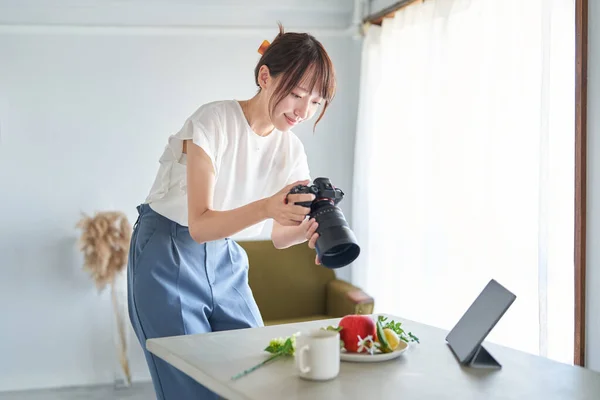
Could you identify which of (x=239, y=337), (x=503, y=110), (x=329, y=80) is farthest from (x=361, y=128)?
(x=239, y=337)

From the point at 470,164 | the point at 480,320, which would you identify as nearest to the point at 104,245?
the point at 470,164

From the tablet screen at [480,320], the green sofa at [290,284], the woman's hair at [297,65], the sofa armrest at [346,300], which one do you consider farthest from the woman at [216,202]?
the green sofa at [290,284]

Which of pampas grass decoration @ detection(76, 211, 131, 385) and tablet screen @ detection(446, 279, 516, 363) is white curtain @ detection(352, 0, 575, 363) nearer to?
tablet screen @ detection(446, 279, 516, 363)

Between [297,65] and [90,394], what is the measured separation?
9.22 feet

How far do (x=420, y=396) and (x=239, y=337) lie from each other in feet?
1.79

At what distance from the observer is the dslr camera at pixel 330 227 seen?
142cm

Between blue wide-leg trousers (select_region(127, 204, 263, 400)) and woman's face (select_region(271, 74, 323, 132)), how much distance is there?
1.25ft

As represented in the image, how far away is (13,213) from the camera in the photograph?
4070 mm

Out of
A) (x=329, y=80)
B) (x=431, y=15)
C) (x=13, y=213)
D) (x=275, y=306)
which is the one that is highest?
(x=431, y=15)

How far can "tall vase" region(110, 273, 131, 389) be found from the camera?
4.03m

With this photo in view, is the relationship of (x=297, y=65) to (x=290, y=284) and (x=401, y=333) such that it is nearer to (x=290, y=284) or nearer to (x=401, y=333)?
(x=401, y=333)

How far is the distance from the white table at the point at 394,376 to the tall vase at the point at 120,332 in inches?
99.3

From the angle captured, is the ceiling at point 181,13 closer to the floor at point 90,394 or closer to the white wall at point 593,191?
the floor at point 90,394

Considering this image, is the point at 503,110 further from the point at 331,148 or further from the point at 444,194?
the point at 331,148
